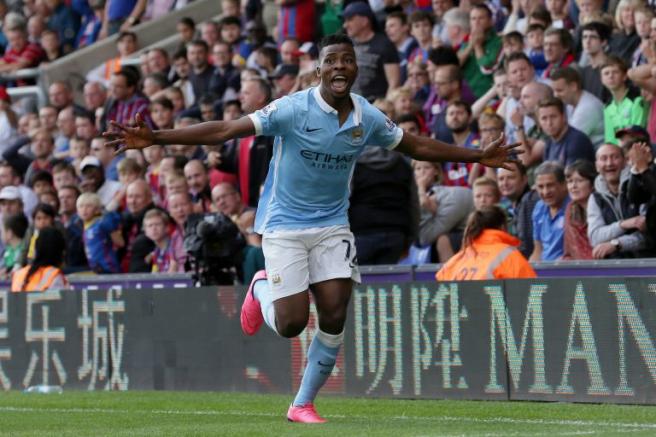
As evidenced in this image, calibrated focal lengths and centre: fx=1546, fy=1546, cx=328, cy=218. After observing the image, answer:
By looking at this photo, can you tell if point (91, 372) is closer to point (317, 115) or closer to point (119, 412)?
point (119, 412)

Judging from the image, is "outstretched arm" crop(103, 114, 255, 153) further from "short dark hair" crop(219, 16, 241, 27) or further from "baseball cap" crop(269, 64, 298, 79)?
"short dark hair" crop(219, 16, 241, 27)

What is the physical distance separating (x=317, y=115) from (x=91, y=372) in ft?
16.9

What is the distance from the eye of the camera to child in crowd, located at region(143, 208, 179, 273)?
51.4 feet

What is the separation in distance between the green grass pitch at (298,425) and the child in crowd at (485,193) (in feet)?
7.50

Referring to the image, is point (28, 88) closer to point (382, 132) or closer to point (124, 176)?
point (124, 176)

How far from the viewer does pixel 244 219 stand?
14.5 metres

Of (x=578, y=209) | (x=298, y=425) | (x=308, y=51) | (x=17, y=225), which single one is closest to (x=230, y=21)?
(x=308, y=51)

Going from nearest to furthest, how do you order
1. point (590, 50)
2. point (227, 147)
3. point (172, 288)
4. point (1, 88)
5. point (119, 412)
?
point (119, 412)
point (172, 288)
point (590, 50)
point (227, 147)
point (1, 88)

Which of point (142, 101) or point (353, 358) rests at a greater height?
point (142, 101)

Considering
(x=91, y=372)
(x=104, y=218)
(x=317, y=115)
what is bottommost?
(x=91, y=372)

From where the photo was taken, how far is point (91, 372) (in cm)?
1375

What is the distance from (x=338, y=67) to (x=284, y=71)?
8.52 metres

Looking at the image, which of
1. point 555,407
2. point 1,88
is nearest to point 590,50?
point 555,407

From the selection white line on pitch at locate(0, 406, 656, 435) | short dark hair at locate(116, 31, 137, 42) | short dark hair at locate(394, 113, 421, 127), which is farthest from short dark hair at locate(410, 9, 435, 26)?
white line on pitch at locate(0, 406, 656, 435)
